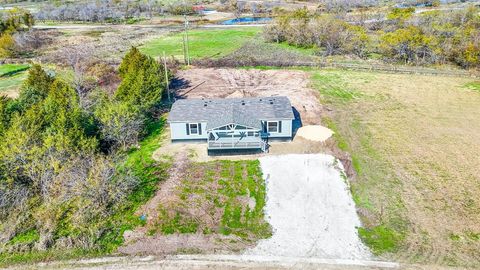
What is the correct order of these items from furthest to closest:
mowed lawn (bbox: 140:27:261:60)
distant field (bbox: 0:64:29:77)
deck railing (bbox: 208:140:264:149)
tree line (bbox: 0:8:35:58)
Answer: tree line (bbox: 0:8:35:58)
mowed lawn (bbox: 140:27:261:60)
distant field (bbox: 0:64:29:77)
deck railing (bbox: 208:140:264:149)

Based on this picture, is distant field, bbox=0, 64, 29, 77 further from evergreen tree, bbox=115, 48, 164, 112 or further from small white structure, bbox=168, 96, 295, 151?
small white structure, bbox=168, 96, 295, 151

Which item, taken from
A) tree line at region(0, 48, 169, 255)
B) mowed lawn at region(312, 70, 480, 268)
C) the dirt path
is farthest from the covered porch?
the dirt path

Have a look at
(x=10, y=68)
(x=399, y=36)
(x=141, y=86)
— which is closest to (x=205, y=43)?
(x=10, y=68)

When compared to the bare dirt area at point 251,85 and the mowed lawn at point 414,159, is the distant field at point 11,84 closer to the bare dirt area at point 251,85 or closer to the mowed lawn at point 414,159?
the bare dirt area at point 251,85

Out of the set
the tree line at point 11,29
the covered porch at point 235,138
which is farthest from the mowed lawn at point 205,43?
the covered porch at point 235,138

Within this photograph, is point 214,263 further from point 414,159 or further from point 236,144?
point 414,159

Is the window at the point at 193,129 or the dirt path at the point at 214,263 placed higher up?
the window at the point at 193,129
